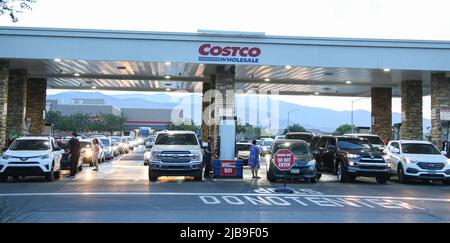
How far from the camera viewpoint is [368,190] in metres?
17.0

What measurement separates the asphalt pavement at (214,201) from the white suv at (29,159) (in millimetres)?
412

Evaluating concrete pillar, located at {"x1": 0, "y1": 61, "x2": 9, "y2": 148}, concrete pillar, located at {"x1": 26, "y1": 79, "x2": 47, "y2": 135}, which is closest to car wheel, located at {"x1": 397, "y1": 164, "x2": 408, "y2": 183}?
concrete pillar, located at {"x1": 0, "y1": 61, "x2": 9, "y2": 148}

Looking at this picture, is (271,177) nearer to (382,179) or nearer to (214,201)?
(382,179)

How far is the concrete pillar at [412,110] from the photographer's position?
26.9 m

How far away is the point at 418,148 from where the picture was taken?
21.0 meters

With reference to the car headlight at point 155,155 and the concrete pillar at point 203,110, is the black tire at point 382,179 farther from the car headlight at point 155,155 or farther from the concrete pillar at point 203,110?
the concrete pillar at point 203,110

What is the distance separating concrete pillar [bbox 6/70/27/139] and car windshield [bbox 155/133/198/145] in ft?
32.7

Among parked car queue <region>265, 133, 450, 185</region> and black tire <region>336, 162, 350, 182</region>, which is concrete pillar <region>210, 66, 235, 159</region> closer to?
parked car queue <region>265, 133, 450, 185</region>

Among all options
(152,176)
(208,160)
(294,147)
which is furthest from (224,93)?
(152,176)

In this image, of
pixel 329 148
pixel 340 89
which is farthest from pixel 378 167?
pixel 340 89

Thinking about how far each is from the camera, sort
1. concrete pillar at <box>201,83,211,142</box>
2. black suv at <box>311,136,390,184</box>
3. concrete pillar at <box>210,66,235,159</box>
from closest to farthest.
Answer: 1. black suv at <box>311,136,390,184</box>
2. concrete pillar at <box>210,66,235,159</box>
3. concrete pillar at <box>201,83,211,142</box>

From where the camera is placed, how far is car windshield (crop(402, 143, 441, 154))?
20.8 m

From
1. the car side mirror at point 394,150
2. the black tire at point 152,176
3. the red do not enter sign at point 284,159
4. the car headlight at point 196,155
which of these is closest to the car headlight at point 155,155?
the black tire at point 152,176

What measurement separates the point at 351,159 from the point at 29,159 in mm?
12030
